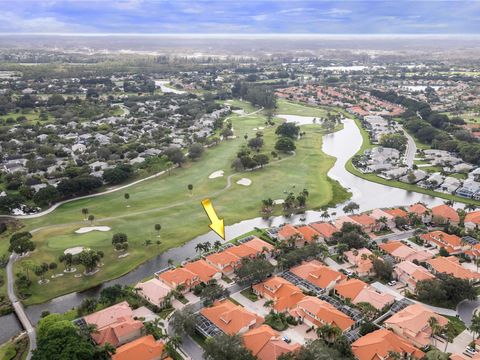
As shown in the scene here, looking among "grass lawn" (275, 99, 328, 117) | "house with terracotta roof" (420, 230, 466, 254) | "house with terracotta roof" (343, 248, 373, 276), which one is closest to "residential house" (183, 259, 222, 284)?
"house with terracotta roof" (343, 248, 373, 276)

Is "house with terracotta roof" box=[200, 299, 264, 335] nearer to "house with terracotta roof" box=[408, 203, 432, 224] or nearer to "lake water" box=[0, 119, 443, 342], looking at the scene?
"lake water" box=[0, 119, 443, 342]

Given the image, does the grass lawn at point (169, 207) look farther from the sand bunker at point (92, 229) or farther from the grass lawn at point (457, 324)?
the grass lawn at point (457, 324)

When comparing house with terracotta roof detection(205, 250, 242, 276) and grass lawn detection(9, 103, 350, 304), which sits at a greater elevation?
house with terracotta roof detection(205, 250, 242, 276)

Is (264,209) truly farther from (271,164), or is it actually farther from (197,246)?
(271,164)

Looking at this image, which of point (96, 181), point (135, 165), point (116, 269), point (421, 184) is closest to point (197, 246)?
point (116, 269)

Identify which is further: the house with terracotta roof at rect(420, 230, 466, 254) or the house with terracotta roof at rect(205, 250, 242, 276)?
the house with terracotta roof at rect(420, 230, 466, 254)
